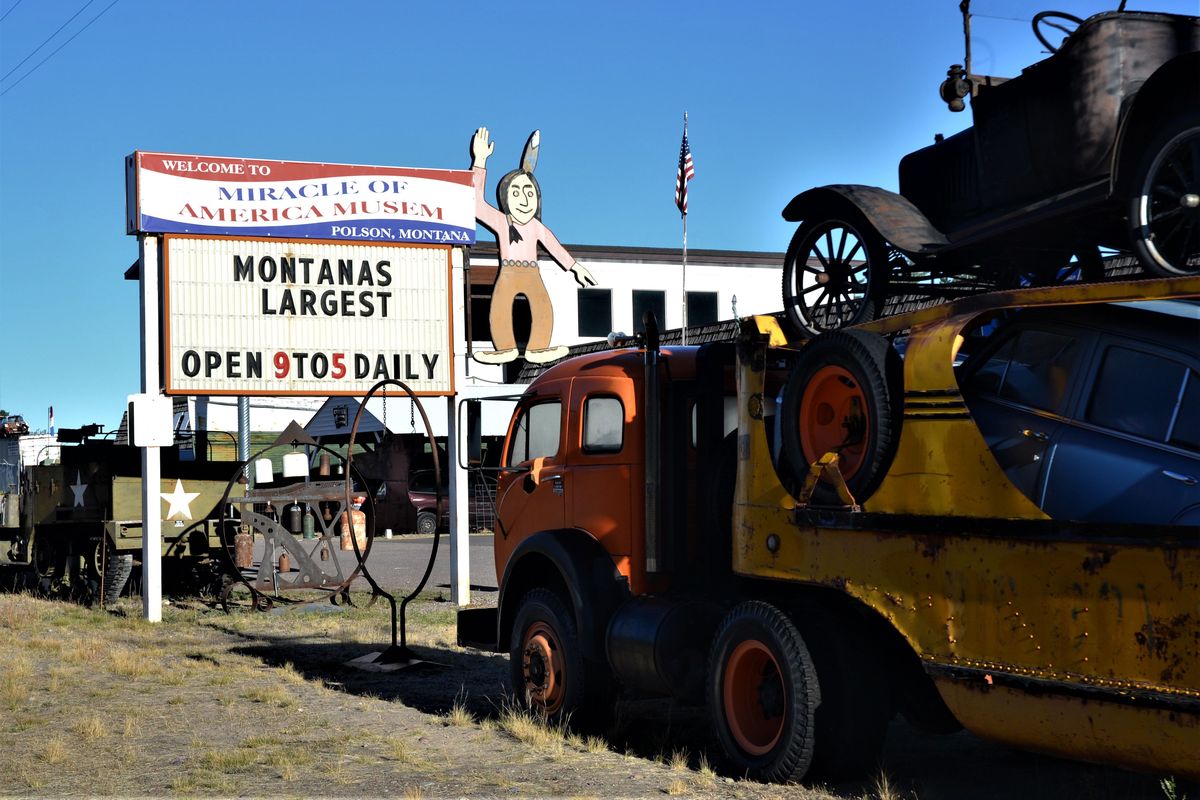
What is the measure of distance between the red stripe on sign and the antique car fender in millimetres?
12332

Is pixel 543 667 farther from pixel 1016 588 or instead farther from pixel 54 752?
pixel 1016 588

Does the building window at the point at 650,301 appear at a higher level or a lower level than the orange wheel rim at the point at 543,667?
higher

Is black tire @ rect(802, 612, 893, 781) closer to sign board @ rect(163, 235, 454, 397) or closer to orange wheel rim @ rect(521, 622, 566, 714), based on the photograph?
orange wheel rim @ rect(521, 622, 566, 714)

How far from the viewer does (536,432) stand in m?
10.3

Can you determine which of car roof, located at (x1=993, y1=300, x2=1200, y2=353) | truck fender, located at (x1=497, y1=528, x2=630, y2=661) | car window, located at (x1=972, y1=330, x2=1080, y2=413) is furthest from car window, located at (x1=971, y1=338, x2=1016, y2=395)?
truck fender, located at (x1=497, y1=528, x2=630, y2=661)

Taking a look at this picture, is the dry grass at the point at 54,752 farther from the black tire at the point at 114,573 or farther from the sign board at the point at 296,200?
the black tire at the point at 114,573

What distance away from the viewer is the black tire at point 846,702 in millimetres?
7109

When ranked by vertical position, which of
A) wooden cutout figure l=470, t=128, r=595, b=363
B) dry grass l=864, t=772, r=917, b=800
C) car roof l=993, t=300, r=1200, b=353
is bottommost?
dry grass l=864, t=772, r=917, b=800

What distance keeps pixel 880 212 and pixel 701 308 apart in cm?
4671

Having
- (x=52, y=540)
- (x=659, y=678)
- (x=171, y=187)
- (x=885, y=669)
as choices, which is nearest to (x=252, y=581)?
(x=52, y=540)

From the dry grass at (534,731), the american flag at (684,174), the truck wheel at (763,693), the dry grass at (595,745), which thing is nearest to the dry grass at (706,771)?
the truck wheel at (763,693)

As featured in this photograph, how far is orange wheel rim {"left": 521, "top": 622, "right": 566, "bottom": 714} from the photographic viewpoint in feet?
30.9

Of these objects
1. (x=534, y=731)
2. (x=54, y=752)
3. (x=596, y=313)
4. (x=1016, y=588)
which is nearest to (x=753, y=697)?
(x=534, y=731)

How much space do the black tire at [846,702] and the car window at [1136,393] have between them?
1848 mm
